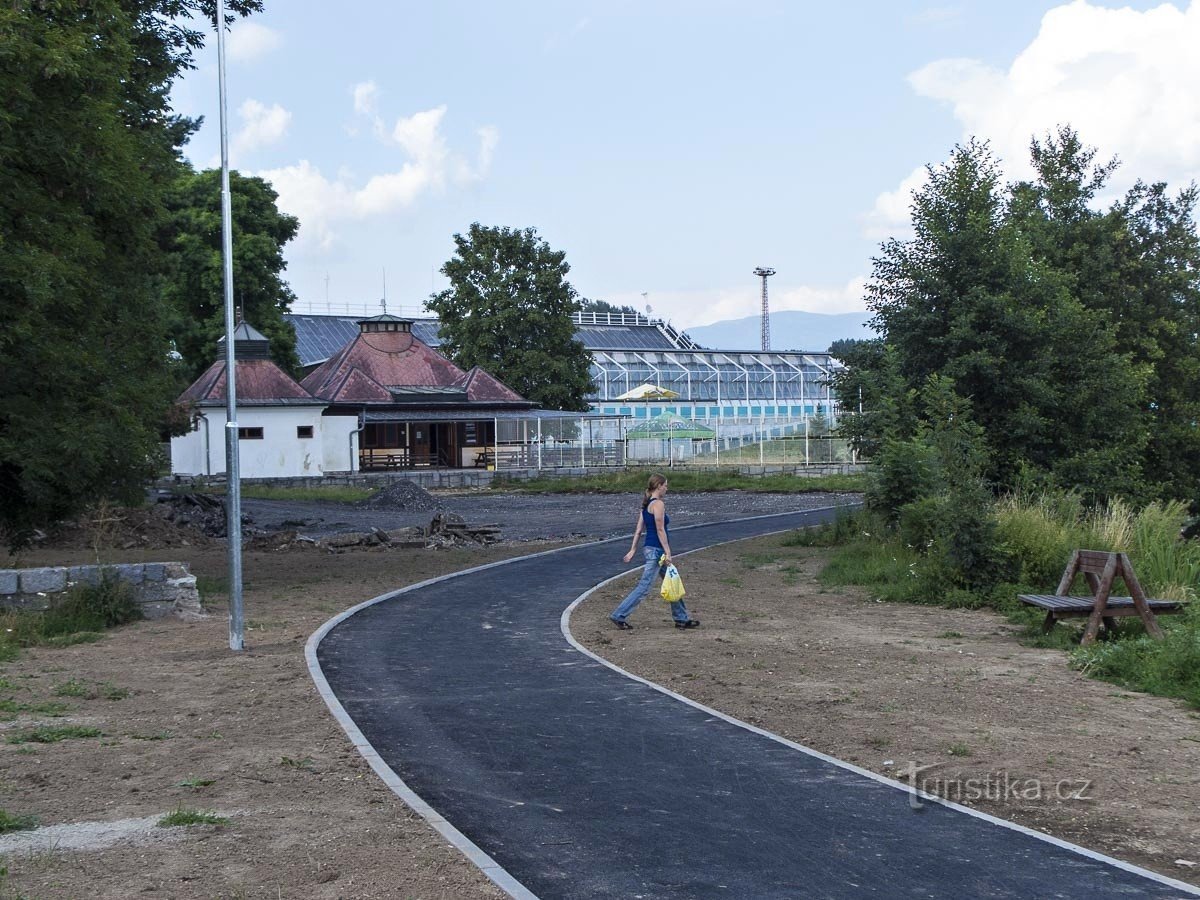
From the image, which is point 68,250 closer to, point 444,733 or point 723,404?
point 444,733

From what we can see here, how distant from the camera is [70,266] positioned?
15570mm

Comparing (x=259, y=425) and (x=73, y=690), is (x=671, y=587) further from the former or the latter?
(x=259, y=425)

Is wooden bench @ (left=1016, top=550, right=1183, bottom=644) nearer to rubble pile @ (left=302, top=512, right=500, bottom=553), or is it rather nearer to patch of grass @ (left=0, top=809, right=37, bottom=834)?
patch of grass @ (left=0, top=809, right=37, bottom=834)

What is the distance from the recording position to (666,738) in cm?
897

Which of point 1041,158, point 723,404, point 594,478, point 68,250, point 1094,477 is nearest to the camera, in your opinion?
point 68,250

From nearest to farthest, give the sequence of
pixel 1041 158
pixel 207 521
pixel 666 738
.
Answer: pixel 666 738 < pixel 207 521 < pixel 1041 158

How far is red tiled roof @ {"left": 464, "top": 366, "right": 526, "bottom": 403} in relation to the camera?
61250 millimetres

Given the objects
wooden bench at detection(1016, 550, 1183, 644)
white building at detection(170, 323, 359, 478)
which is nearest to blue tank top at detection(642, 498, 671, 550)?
wooden bench at detection(1016, 550, 1183, 644)

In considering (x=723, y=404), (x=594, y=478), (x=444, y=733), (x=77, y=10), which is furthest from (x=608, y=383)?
(x=444, y=733)

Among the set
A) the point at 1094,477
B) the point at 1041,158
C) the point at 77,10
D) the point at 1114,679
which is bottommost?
the point at 1114,679

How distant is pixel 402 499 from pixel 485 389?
20517mm

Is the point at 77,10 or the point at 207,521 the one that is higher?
the point at 77,10

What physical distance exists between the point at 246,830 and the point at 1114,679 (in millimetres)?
8291

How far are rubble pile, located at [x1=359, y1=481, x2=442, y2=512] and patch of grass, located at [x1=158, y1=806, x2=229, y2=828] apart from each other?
1344 inches
